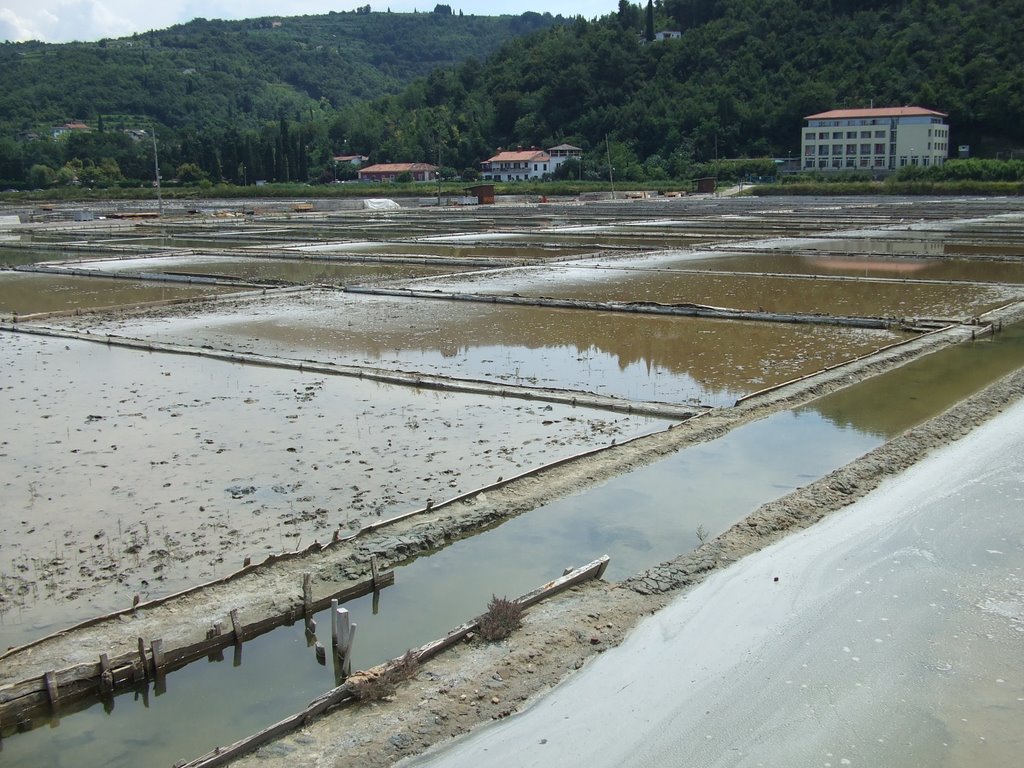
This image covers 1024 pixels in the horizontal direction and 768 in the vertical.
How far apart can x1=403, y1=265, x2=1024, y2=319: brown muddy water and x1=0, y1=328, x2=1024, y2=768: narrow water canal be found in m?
5.17

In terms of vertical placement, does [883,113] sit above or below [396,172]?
above

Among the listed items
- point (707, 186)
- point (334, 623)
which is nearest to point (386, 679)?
point (334, 623)

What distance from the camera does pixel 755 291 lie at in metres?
17.3

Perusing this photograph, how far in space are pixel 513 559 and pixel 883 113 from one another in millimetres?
68010

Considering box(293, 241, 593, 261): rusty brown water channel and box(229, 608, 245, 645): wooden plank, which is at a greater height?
box(293, 241, 593, 261): rusty brown water channel

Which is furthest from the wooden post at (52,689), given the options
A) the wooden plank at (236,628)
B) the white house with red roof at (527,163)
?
the white house with red roof at (527,163)

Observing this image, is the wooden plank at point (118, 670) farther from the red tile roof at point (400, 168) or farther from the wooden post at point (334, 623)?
the red tile roof at point (400, 168)

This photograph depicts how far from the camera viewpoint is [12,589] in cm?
554

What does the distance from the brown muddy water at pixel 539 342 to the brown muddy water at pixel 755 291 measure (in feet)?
5.75

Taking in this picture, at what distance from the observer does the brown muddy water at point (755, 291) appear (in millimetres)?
15281

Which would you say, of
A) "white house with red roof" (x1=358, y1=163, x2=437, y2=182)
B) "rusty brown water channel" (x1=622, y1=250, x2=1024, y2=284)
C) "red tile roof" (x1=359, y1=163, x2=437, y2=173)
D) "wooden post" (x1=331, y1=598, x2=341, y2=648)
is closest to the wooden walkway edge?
"wooden post" (x1=331, y1=598, x2=341, y2=648)

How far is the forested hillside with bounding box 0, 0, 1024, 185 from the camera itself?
73.2 meters

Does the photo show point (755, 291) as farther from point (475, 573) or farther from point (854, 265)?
point (475, 573)

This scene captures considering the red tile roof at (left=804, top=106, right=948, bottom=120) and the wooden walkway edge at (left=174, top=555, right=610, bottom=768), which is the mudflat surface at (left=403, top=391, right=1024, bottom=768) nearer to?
the wooden walkway edge at (left=174, top=555, right=610, bottom=768)
